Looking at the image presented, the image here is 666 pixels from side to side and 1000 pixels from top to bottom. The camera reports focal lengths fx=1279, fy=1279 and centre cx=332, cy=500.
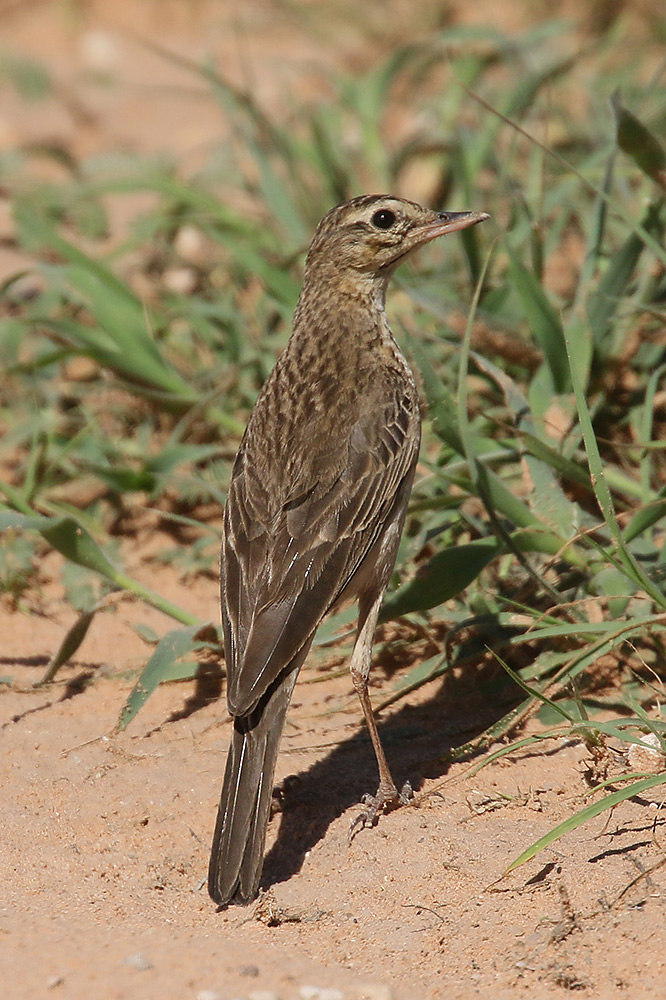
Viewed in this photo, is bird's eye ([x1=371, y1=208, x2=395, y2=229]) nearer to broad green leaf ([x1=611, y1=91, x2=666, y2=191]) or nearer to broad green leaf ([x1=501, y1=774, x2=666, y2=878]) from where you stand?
broad green leaf ([x1=611, y1=91, x2=666, y2=191])

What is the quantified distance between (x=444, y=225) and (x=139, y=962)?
2788 millimetres

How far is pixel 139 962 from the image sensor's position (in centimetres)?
300

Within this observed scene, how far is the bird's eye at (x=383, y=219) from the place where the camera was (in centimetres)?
466

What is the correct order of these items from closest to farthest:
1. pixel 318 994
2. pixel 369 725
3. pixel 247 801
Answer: pixel 318 994, pixel 247 801, pixel 369 725

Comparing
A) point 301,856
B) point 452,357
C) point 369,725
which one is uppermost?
point 452,357

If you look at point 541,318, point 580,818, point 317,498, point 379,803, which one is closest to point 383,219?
point 541,318

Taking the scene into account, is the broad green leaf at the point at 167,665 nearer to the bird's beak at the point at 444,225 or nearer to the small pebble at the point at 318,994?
the small pebble at the point at 318,994

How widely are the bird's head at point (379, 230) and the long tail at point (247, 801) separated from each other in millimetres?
1693

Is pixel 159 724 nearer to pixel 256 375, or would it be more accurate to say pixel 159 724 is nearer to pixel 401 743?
pixel 401 743

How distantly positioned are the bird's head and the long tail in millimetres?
1693

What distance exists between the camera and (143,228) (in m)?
6.92

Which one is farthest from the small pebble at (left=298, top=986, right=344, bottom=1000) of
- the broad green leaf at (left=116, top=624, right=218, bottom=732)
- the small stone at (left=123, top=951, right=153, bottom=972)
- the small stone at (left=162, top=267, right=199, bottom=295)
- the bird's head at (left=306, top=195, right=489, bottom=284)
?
the small stone at (left=162, top=267, right=199, bottom=295)

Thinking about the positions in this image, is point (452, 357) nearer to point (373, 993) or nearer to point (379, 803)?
point (379, 803)

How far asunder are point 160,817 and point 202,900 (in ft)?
1.33
